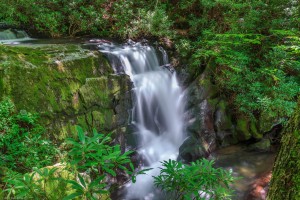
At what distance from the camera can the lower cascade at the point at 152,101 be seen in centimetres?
651

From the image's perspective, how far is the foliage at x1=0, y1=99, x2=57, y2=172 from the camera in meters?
3.14

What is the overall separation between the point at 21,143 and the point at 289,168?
11.3 feet

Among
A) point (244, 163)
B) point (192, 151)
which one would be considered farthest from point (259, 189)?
point (192, 151)

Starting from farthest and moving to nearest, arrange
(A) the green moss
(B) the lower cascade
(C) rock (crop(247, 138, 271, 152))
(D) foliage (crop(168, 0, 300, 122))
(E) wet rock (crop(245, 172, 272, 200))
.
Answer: (C) rock (crop(247, 138, 271, 152)), (B) the lower cascade, (D) foliage (crop(168, 0, 300, 122)), (E) wet rock (crop(245, 172, 272, 200)), (A) the green moss

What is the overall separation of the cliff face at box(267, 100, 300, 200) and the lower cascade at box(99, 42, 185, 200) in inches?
190

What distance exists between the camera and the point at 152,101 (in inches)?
285

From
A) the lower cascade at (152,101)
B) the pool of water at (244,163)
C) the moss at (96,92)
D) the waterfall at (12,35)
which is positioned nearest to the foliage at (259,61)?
the pool of water at (244,163)

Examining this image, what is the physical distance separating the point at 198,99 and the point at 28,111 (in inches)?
198

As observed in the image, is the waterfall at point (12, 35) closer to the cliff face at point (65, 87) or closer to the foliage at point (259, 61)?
the cliff face at point (65, 87)

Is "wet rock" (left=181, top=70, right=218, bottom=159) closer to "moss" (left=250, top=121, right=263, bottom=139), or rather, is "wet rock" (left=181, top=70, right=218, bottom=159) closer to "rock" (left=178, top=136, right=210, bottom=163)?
"rock" (left=178, top=136, right=210, bottom=163)

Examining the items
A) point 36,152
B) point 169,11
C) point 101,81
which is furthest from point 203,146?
point 169,11

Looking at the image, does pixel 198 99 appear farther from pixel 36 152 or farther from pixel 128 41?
pixel 36 152

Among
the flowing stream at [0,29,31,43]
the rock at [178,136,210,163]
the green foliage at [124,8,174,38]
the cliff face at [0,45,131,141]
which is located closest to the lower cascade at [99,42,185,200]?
the rock at [178,136,210,163]

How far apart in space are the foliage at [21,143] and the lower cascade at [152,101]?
2.99 metres
